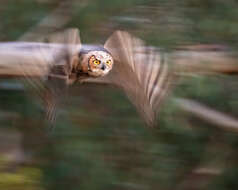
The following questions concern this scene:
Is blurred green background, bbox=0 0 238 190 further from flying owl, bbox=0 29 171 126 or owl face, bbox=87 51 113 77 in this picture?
owl face, bbox=87 51 113 77

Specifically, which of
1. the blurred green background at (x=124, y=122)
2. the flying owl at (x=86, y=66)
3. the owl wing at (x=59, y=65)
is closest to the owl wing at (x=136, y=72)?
the flying owl at (x=86, y=66)

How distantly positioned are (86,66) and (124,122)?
0.80 metres

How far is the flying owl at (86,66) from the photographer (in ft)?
5.62

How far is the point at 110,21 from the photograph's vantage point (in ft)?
7.92

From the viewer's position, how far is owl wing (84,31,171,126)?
1.81 m

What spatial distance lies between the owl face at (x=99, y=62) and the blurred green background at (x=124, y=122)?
1.75 ft

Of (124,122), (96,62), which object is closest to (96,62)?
(96,62)

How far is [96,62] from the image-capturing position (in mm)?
1676

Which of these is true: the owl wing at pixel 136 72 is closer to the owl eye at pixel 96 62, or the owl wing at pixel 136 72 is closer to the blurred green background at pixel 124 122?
the owl eye at pixel 96 62

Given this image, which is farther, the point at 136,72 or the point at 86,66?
the point at 136,72

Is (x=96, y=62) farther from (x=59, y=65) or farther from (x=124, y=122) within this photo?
(x=124, y=122)

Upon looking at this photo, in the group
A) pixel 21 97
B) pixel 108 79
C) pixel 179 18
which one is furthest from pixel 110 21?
pixel 108 79

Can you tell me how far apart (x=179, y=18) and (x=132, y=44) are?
53cm

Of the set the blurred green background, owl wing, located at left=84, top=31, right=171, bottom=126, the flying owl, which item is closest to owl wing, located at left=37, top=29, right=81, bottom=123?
the flying owl
